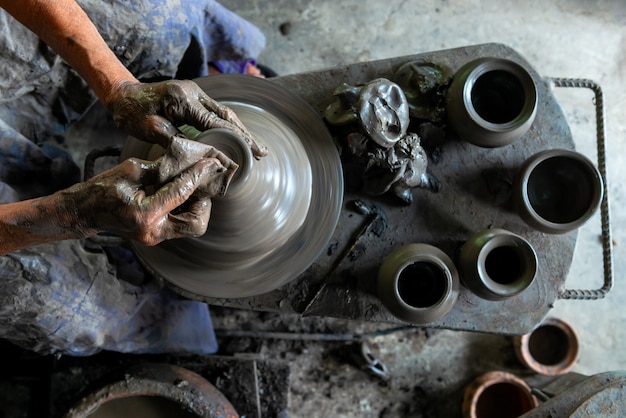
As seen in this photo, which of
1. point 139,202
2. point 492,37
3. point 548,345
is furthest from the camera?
point 492,37

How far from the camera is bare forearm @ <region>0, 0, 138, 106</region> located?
5.60ft

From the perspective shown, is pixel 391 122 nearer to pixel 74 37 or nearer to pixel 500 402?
pixel 74 37

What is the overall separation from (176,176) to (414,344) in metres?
2.03

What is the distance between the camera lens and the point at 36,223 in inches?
60.1

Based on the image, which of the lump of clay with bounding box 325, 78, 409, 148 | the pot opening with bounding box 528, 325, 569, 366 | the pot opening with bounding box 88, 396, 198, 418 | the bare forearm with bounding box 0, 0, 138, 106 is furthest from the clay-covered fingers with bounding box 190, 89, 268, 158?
the pot opening with bounding box 528, 325, 569, 366

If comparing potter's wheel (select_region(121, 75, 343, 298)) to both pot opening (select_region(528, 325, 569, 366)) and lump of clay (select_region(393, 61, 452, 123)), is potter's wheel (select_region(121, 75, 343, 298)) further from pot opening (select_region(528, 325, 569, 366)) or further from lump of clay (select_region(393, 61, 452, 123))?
pot opening (select_region(528, 325, 569, 366))

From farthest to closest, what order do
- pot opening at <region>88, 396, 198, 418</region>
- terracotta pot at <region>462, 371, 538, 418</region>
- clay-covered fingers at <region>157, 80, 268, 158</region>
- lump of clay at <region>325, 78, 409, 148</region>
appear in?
terracotta pot at <region>462, 371, 538, 418</region> < pot opening at <region>88, 396, 198, 418</region> < lump of clay at <region>325, 78, 409, 148</region> < clay-covered fingers at <region>157, 80, 268, 158</region>

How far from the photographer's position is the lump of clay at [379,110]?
1909mm

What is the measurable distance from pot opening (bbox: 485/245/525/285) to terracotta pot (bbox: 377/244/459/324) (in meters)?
0.19

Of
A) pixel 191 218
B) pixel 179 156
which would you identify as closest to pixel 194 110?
pixel 179 156

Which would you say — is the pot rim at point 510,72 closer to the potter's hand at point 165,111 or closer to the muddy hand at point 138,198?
the potter's hand at point 165,111

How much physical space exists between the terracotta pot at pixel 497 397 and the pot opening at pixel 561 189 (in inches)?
43.1

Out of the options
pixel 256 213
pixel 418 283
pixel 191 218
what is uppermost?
pixel 191 218

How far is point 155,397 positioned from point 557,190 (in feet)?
6.09
